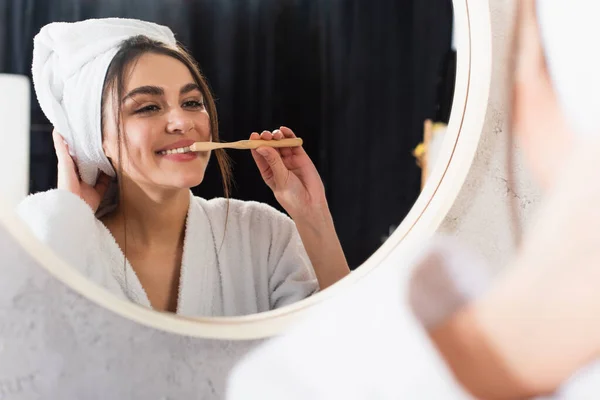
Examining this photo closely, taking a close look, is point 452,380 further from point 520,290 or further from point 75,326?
point 75,326

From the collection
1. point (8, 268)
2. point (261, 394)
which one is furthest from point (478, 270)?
point (8, 268)

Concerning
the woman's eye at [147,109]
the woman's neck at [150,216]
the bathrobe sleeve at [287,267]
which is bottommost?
the bathrobe sleeve at [287,267]

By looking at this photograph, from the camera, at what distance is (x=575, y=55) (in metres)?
0.70

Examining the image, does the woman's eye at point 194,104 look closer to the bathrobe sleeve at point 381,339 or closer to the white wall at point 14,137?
the white wall at point 14,137

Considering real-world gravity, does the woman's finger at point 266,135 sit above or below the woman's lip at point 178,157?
above

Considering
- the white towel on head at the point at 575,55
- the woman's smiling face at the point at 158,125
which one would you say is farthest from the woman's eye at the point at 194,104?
the white towel on head at the point at 575,55

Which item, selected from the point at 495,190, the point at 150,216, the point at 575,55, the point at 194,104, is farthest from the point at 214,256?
the point at 575,55

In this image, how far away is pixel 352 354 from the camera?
694mm

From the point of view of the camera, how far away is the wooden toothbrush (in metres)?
0.64

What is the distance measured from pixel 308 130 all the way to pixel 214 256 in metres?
0.21

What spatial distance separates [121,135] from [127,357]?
0.29 meters

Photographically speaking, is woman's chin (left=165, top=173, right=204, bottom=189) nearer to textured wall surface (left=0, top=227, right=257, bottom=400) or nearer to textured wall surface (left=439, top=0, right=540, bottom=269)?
textured wall surface (left=0, top=227, right=257, bottom=400)

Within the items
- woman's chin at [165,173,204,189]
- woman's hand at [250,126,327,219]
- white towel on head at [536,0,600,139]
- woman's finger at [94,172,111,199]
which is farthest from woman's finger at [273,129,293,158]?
white towel on head at [536,0,600,139]

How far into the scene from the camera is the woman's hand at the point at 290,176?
65 centimetres
